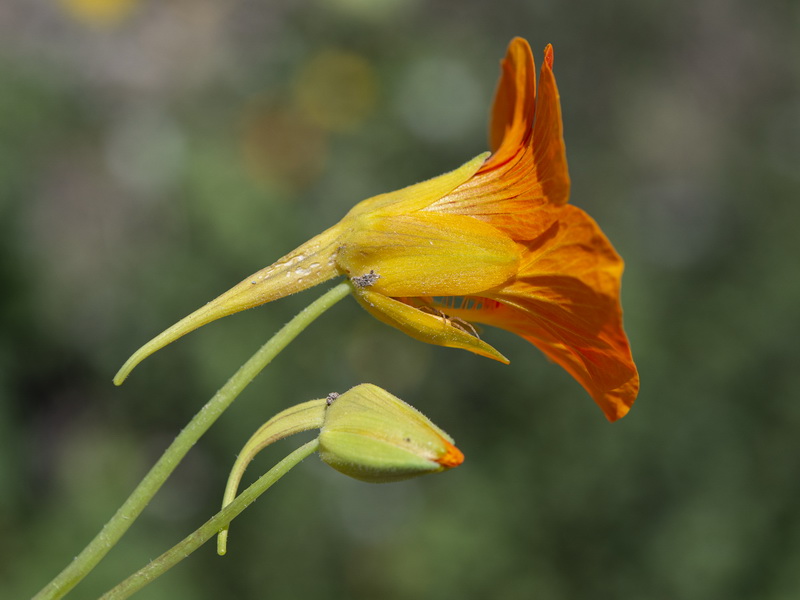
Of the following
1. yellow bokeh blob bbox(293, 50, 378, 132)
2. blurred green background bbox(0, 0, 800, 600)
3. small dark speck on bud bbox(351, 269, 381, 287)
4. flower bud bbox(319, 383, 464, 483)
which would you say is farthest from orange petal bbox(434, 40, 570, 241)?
yellow bokeh blob bbox(293, 50, 378, 132)

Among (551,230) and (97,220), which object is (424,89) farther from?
(551,230)

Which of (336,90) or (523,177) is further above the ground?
(523,177)

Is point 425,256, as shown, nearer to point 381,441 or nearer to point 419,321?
point 419,321

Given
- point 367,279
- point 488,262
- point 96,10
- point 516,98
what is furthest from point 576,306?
point 96,10

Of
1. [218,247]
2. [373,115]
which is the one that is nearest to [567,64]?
[373,115]

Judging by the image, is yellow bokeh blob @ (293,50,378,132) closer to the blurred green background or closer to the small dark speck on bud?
the blurred green background

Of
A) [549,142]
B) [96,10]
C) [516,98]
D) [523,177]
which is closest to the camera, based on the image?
[549,142]

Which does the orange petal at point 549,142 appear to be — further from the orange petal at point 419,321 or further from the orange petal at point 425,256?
the orange petal at point 419,321
